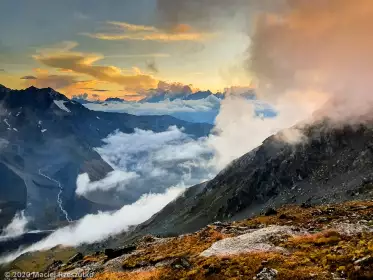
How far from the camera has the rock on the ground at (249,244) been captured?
50.4 metres

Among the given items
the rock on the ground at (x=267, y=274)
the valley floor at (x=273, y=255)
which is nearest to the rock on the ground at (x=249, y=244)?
the valley floor at (x=273, y=255)

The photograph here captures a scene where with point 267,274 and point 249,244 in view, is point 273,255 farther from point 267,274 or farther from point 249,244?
point 249,244

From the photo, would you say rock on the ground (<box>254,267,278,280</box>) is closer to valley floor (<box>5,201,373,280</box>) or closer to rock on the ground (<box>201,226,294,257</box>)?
valley floor (<box>5,201,373,280</box>)

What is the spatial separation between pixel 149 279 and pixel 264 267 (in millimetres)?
16899

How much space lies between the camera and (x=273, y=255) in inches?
1716

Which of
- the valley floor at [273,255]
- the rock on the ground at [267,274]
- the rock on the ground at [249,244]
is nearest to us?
the valley floor at [273,255]

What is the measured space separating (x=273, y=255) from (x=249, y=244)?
972cm

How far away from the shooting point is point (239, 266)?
141 feet

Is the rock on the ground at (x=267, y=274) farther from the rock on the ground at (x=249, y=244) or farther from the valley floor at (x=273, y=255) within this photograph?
the rock on the ground at (x=249, y=244)

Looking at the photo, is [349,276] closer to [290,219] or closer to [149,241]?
[290,219]

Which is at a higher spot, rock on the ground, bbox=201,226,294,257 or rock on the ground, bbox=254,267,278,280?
rock on the ground, bbox=201,226,294,257

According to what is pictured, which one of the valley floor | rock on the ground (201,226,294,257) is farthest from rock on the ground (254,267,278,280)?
rock on the ground (201,226,294,257)

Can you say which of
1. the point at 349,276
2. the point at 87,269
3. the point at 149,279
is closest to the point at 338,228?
the point at 349,276

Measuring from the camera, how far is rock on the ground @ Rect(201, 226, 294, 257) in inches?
1984
